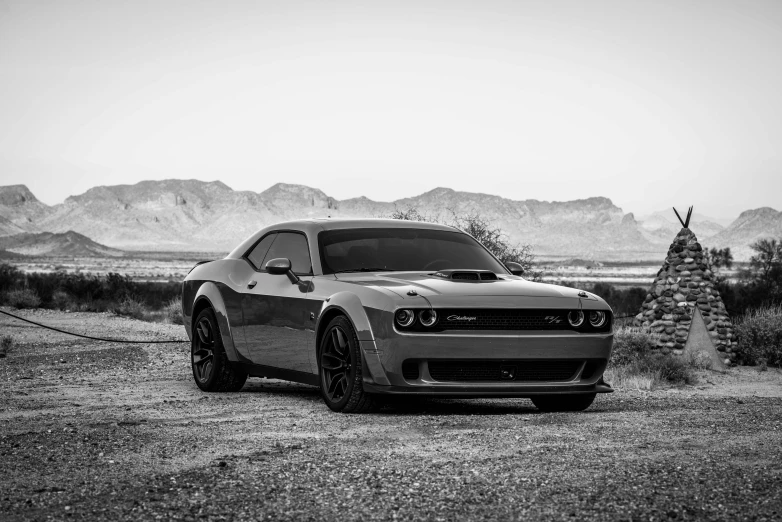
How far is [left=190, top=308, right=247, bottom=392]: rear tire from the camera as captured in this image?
10.9 meters

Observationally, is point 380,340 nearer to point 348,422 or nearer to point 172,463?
point 348,422

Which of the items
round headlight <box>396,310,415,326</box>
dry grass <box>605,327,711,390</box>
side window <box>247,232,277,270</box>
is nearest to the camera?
round headlight <box>396,310,415,326</box>

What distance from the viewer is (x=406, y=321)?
8336mm

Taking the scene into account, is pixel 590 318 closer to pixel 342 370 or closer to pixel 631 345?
pixel 342 370

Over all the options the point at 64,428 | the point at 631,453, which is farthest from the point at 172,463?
the point at 631,453

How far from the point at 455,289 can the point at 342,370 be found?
114cm

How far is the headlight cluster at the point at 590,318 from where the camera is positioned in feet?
28.9

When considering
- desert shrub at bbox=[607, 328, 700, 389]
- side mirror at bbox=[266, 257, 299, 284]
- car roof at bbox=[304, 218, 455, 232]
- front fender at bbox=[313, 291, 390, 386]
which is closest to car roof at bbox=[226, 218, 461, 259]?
car roof at bbox=[304, 218, 455, 232]

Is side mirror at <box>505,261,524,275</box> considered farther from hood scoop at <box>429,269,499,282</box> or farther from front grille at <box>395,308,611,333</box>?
front grille at <box>395,308,611,333</box>

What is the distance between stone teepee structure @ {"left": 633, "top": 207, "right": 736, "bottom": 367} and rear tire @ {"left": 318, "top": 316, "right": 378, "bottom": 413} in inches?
536

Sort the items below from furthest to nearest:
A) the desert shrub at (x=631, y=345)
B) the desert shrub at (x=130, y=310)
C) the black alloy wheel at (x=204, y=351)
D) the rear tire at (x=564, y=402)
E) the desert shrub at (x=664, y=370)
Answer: the desert shrub at (x=130, y=310), the desert shrub at (x=631, y=345), the desert shrub at (x=664, y=370), the black alloy wheel at (x=204, y=351), the rear tire at (x=564, y=402)

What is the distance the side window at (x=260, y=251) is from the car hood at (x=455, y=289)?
1569 mm

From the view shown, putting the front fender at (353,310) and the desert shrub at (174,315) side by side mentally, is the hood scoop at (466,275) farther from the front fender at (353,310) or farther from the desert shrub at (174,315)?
the desert shrub at (174,315)

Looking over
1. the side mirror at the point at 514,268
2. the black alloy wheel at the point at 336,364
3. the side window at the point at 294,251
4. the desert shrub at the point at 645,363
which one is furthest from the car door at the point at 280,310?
the desert shrub at the point at 645,363
